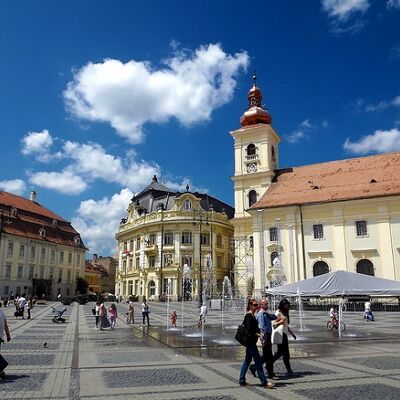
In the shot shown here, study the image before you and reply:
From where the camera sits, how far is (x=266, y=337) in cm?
938

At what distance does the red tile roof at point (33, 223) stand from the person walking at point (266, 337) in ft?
187

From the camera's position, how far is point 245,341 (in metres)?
8.54

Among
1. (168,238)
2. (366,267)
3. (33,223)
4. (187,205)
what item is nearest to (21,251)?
(33,223)

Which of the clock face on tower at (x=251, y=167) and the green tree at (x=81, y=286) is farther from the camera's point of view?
the green tree at (x=81, y=286)

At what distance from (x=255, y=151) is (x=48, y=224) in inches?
1535

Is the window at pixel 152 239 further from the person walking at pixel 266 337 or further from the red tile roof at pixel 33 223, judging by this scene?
the person walking at pixel 266 337

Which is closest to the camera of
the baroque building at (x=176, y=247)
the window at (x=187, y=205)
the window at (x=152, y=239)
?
the baroque building at (x=176, y=247)

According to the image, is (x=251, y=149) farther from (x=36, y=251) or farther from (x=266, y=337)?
(x=266, y=337)

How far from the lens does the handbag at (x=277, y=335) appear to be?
31.2 feet

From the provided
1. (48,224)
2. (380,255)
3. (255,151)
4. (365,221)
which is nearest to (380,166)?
(365,221)

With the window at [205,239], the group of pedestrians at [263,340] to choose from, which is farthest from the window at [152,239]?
the group of pedestrians at [263,340]

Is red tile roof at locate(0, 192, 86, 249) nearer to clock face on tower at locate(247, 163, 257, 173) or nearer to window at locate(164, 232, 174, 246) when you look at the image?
window at locate(164, 232, 174, 246)

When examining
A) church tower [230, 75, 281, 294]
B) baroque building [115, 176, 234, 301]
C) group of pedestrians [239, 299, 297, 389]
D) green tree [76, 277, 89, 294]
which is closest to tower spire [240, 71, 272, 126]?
church tower [230, 75, 281, 294]

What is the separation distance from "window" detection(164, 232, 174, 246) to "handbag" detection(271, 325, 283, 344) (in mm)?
55582
